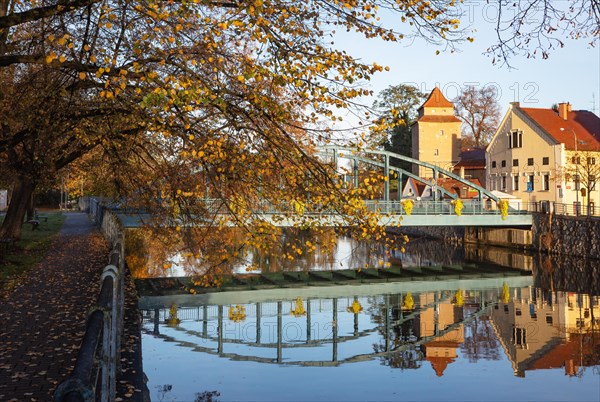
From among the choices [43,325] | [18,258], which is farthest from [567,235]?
[43,325]

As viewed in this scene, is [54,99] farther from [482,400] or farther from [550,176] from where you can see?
[550,176]

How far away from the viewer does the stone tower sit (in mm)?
62688

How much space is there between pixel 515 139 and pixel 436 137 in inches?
629

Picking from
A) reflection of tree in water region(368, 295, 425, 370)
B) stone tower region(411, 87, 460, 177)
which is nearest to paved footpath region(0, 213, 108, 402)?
reflection of tree in water region(368, 295, 425, 370)

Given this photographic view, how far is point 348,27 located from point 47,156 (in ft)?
34.7

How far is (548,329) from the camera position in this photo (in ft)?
57.3

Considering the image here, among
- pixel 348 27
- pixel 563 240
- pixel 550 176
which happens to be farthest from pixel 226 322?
pixel 550 176

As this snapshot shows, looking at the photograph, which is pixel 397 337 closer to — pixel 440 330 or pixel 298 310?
pixel 440 330

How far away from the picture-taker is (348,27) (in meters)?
6.98

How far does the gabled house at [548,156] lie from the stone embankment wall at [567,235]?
3011mm

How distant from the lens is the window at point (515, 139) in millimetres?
46653

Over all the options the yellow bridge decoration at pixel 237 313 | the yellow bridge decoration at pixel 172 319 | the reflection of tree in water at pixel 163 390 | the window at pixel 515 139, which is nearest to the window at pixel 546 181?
the window at pixel 515 139

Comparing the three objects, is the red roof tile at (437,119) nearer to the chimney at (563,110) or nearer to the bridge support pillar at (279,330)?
the chimney at (563,110)

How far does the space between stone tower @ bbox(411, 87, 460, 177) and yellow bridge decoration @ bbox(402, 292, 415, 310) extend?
40224mm
